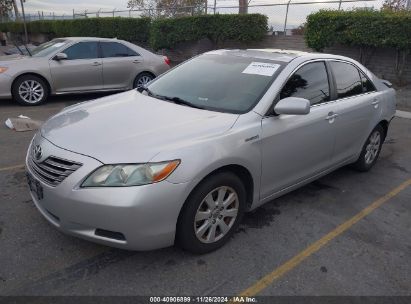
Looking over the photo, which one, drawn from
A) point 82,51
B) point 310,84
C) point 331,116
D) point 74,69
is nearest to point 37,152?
point 310,84

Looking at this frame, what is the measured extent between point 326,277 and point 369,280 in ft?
1.04

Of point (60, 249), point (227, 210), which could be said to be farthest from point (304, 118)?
point (60, 249)

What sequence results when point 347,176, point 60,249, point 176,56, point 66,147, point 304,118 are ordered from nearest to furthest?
1. point 66,147
2. point 60,249
3. point 304,118
4. point 347,176
5. point 176,56

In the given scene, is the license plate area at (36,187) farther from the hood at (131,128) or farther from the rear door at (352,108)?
the rear door at (352,108)

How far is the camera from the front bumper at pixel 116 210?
2602 millimetres

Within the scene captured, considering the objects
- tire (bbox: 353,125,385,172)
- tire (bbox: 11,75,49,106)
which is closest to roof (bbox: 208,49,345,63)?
tire (bbox: 353,125,385,172)

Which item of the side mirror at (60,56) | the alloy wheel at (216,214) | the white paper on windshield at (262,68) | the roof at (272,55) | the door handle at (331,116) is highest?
the roof at (272,55)

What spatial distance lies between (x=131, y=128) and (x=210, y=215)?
0.91m

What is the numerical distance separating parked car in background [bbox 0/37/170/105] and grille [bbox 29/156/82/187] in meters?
5.96

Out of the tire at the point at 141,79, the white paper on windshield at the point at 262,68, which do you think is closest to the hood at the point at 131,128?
the white paper on windshield at the point at 262,68

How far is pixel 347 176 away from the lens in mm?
5016

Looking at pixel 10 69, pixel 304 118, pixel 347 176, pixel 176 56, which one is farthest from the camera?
pixel 176 56

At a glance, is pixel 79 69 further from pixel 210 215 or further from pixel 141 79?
pixel 210 215

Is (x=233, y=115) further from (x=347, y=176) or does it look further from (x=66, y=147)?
(x=347, y=176)
